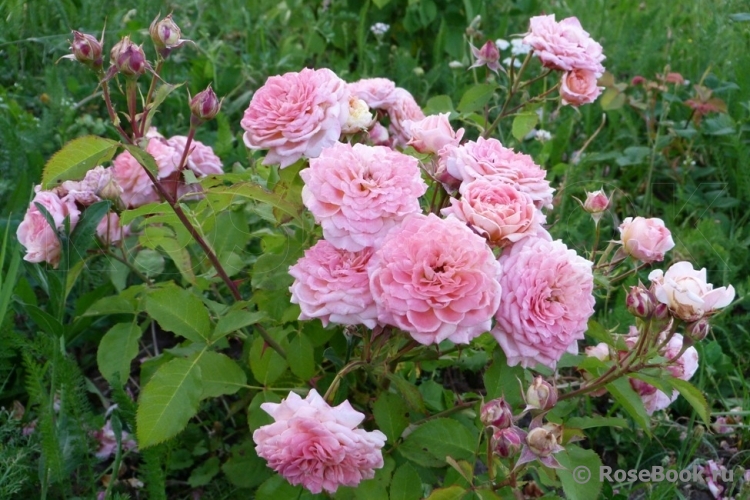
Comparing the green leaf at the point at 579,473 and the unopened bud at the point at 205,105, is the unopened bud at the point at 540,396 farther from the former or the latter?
the unopened bud at the point at 205,105

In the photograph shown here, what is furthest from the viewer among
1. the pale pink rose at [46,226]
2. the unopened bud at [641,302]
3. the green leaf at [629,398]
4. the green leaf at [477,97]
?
the green leaf at [477,97]

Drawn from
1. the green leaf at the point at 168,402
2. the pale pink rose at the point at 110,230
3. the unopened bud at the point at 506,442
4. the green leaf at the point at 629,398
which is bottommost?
the green leaf at the point at 629,398

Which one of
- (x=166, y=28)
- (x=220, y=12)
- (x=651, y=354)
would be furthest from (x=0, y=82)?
(x=651, y=354)

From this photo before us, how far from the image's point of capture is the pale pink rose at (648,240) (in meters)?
1.17

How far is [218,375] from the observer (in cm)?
124

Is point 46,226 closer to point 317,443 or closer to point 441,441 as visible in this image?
point 317,443

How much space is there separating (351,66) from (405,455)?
212cm

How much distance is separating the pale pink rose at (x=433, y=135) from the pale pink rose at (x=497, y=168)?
0.06 m

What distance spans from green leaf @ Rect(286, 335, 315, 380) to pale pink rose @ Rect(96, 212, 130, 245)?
0.39m

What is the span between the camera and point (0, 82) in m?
2.52

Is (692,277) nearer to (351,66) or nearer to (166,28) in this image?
(166,28)

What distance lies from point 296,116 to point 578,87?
611 millimetres

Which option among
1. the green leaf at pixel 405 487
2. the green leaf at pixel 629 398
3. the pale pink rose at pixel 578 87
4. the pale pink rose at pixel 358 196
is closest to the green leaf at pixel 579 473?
the green leaf at pixel 629 398

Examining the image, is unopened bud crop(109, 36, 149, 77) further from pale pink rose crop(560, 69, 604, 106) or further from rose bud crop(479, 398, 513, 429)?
pale pink rose crop(560, 69, 604, 106)
